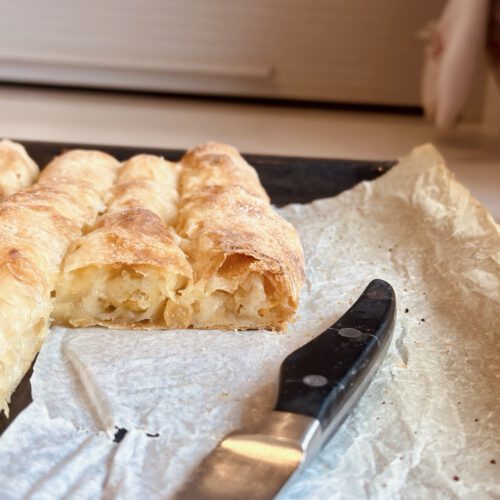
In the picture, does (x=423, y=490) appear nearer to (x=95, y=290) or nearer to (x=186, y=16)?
(x=95, y=290)

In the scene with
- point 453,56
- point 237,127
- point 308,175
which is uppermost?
point 453,56

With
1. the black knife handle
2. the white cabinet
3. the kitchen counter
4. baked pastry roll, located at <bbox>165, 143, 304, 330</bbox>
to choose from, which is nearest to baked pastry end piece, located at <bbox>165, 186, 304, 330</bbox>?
baked pastry roll, located at <bbox>165, 143, 304, 330</bbox>

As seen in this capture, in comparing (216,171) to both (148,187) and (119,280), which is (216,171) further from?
(119,280)

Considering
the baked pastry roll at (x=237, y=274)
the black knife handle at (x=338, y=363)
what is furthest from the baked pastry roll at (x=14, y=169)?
the black knife handle at (x=338, y=363)

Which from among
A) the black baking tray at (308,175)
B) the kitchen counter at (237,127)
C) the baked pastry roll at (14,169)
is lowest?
the kitchen counter at (237,127)

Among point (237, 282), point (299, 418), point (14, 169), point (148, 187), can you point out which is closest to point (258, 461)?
point (299, 418)

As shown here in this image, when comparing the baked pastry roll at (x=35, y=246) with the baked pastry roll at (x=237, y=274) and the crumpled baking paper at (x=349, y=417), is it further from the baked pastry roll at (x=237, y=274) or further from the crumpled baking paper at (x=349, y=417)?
the baked pastry roll at (x=237, y=274)
